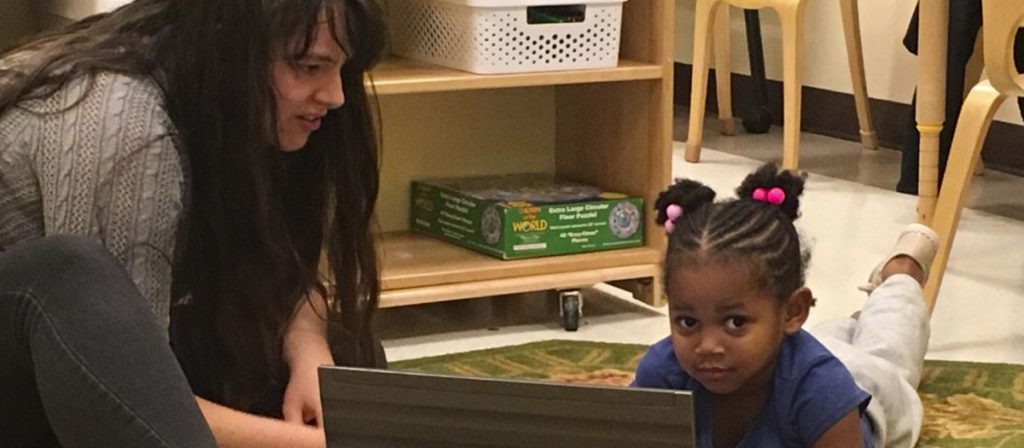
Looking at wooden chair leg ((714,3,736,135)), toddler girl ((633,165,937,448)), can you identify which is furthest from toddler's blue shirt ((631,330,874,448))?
wooden chair leg ((714,3,736,135))

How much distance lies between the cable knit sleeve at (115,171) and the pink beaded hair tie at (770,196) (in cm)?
53

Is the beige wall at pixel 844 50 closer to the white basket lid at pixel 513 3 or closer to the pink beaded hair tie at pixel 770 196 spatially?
the white basket lid at pixel 513 3

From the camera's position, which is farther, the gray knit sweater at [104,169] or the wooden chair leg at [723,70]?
the wooden chair leg at [723,70]

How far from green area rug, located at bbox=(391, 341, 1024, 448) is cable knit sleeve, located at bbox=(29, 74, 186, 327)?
746mm

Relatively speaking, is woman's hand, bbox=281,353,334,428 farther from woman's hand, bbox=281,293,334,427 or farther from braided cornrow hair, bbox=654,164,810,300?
braided cornrow hair, bbox=654,164,810,300

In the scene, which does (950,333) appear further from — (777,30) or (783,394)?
(777,30)

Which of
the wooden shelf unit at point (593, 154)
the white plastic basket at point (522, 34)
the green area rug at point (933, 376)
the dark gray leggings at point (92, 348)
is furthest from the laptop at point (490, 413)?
the white plastic basket at point (522, 34)

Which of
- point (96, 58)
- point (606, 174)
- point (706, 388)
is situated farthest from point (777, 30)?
point (96, 58)

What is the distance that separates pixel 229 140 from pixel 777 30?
3.07 metres

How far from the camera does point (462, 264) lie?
7.04ft

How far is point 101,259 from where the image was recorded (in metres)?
1.00

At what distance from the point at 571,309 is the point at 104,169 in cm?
118

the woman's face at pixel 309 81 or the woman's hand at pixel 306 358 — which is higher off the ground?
the woman's face at pixel 309 81

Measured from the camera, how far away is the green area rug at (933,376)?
170cm
